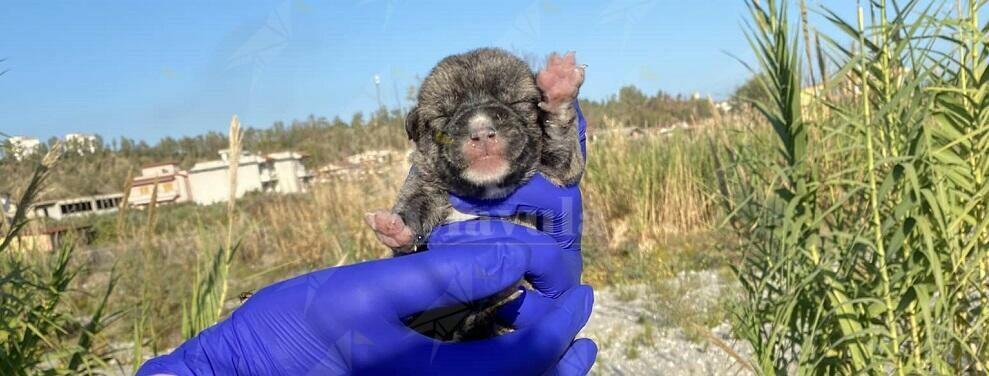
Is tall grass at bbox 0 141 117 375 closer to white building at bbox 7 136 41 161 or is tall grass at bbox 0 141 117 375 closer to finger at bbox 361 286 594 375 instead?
white building at bbox 7 136 41 161

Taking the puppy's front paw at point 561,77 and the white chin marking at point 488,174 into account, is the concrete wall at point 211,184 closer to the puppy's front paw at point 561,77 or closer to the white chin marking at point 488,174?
the white chin marking at point 488,174

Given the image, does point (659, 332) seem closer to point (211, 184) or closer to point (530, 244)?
point (530, 244)

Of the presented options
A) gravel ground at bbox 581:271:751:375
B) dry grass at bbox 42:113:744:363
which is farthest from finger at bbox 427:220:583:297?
dry grass at bbox 42:113:744:363

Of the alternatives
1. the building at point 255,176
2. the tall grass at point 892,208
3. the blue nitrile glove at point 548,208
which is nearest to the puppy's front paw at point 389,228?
the blue nitrile glove at point 548,208

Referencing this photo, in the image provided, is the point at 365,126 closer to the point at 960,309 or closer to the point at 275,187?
the point at 960,309

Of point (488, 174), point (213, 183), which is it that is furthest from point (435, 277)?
point (213, 183)

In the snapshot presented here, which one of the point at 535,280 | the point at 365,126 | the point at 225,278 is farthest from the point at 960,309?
the point at 365,126

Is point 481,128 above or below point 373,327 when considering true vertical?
above
